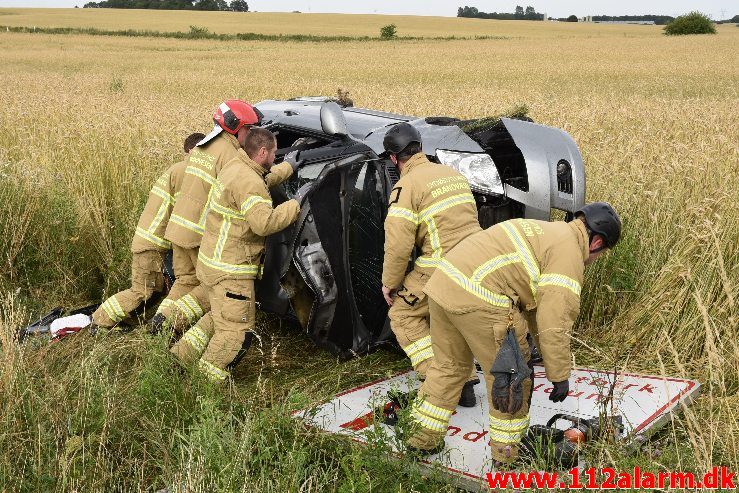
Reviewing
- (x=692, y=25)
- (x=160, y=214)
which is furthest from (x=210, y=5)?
(x=160, y=214)

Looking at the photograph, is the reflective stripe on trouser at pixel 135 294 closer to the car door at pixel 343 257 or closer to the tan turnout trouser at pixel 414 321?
the car door at pixel 343 257

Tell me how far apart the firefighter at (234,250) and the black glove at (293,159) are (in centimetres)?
14

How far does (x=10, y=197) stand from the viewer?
23.4 ft

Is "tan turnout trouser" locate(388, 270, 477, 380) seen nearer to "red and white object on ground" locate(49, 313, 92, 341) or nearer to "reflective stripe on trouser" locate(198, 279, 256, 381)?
"reflective stripe on trouser" locate(198, 279, 256, 381)

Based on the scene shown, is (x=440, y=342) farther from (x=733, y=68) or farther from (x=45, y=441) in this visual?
(x=733, y=68)

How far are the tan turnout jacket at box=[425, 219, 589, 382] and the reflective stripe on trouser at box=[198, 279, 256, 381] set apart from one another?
1543 mm

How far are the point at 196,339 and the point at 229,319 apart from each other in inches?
12.9

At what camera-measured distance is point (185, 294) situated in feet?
19.0

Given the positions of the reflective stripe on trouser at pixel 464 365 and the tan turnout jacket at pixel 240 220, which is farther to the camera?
the tan turnout jacket at pixel 240 220

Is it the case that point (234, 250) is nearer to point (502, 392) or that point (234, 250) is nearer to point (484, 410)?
point (484, 410)

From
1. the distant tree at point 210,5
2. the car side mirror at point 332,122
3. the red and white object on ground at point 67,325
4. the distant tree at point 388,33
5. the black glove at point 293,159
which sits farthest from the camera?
the distant tree at point 210,5

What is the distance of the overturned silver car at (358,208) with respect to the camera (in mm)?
4961

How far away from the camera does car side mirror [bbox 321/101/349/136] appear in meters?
5.45

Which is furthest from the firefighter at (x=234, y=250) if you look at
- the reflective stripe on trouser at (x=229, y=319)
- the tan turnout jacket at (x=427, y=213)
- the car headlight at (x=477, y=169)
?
the car headlight at (x=477, y=169)
